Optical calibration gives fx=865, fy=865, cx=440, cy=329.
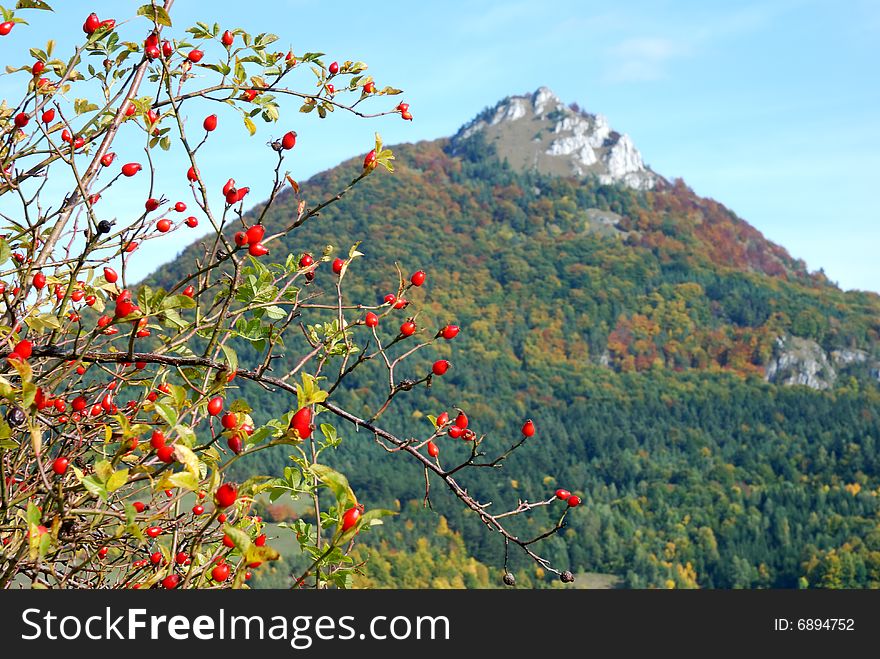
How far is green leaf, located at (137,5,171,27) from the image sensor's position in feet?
10.1

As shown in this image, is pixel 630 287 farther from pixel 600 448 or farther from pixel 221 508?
pixel 221 508

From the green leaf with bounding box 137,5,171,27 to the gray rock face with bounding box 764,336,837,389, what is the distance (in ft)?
440

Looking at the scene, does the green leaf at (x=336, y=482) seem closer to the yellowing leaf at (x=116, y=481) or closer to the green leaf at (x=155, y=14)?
the yellowing leaf at (x=116, y=481)

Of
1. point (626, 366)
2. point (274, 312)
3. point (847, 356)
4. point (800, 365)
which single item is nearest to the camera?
point (274, 312)

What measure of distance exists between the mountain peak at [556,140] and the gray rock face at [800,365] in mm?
49516

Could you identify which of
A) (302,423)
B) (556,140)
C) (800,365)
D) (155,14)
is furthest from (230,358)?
(556,140)

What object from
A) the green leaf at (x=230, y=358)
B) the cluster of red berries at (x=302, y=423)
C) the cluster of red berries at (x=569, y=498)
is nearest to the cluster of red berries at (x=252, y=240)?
the green leaf at (x=230, y=358)

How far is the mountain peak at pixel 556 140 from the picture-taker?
173 meters

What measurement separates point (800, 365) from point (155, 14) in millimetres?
137895

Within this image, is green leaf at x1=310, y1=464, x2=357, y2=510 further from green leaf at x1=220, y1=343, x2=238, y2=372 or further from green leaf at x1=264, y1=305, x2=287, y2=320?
green leaf at x1=264, y1=305, x2=287, y2=320

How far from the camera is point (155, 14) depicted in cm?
306

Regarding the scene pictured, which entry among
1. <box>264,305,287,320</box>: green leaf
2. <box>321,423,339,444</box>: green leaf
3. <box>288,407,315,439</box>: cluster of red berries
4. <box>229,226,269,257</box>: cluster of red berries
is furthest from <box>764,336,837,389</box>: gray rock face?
<box>288,407,315,439</box>: cluster of red berries

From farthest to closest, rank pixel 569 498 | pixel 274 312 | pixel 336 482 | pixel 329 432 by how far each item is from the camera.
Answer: pixel 329 432, pixel 569 498, pixel 274 312, pixel 336 482

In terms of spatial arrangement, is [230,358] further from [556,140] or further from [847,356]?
[556,140]
